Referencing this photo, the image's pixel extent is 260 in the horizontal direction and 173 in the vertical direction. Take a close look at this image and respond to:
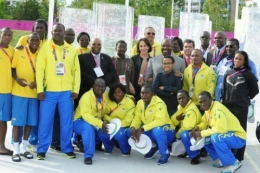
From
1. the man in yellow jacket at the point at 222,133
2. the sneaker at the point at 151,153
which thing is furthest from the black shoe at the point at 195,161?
the sneaker at the point at 151,153

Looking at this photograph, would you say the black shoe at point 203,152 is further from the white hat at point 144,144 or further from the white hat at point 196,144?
the white hat at point 144,144

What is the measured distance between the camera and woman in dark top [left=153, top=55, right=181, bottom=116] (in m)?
6.46

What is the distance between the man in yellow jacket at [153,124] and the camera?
242 inches

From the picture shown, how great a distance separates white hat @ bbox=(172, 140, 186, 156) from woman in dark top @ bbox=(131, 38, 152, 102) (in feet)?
4.28

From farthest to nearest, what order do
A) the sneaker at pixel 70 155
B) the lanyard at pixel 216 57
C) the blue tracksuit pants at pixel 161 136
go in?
the lanyard at pixel 216 57
the sneaker at pixel 70 155
the blue tracksuit pants at pixel 161 136

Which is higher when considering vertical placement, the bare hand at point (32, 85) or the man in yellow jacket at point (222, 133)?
the bare hand at point (32, 85)

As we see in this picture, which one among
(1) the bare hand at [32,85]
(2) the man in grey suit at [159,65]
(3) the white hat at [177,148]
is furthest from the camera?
(2) the man in grey suit at [159,65]

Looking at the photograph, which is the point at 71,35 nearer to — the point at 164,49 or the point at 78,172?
the point at 164,49

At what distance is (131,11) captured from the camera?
12992 mm

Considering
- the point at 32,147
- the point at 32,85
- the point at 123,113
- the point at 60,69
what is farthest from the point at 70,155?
the point at 60,69

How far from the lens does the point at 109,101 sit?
6.60 meters

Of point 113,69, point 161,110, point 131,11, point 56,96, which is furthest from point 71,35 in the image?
point 131,11

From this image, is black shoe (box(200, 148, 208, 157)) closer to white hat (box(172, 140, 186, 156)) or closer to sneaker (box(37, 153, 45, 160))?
white hat (box(172, 140, 186, 156))

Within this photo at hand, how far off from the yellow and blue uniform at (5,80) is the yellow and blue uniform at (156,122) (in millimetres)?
1834
